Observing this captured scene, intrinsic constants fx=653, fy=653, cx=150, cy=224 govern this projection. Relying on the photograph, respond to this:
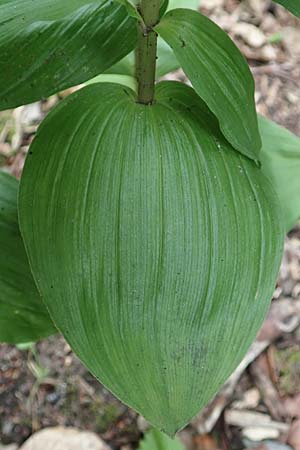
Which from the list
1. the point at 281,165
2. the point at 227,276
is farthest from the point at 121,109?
the point at 281,165

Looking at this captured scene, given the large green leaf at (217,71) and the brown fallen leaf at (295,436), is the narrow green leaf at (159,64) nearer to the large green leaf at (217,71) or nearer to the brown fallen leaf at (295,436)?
the large green leaf at (217,71)

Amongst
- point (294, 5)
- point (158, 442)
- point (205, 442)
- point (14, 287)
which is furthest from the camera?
point (205, 442)

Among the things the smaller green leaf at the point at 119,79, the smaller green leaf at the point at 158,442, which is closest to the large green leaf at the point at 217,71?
the smaller green leaf at the point at 119,79

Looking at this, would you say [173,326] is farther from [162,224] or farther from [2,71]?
[2,71]

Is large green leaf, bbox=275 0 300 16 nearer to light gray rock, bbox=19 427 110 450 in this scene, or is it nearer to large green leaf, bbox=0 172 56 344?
large green leaf, bbox=0 172 56 344

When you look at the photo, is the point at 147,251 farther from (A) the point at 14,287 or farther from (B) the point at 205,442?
(B) the point at 205,442

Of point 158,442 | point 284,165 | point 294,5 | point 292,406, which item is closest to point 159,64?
point 284,165
